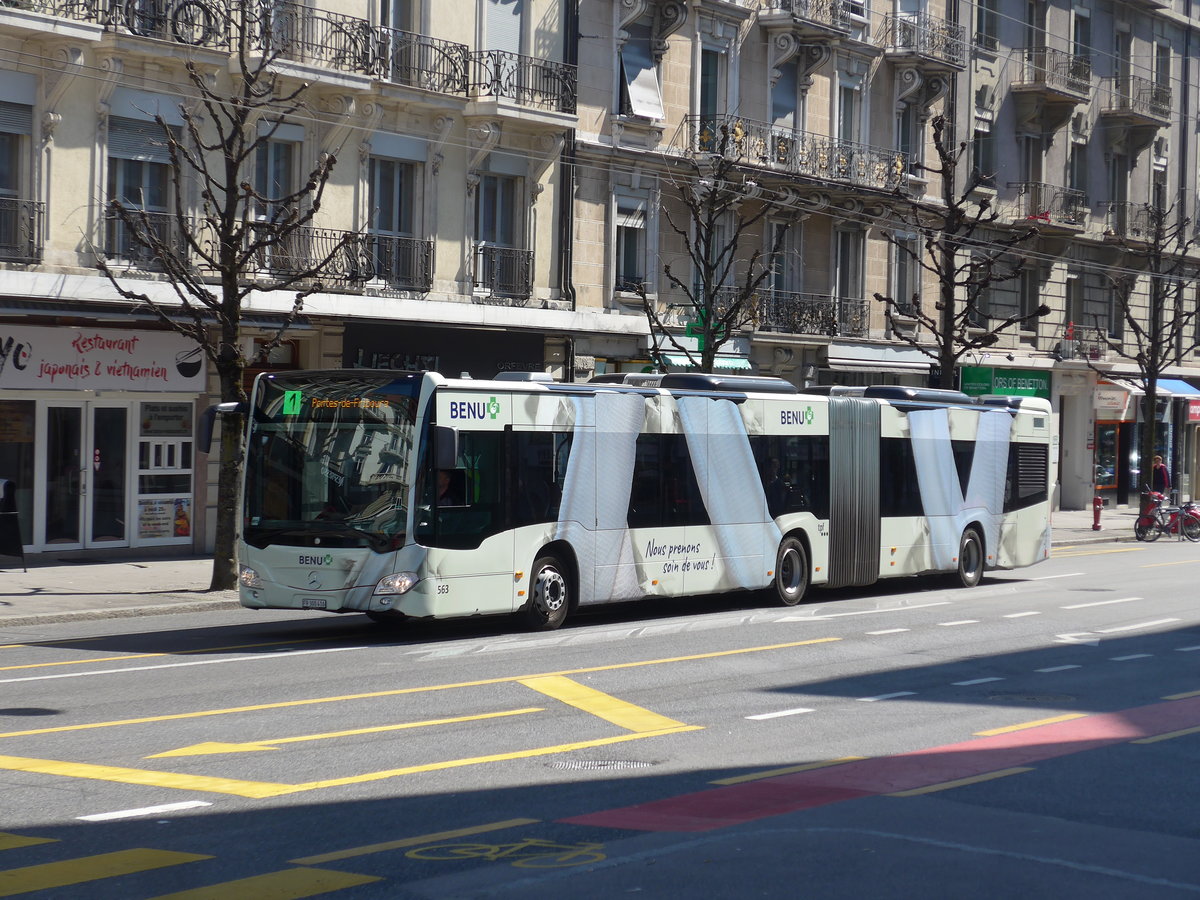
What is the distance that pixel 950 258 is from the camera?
34594mm

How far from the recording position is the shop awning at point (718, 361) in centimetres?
3328

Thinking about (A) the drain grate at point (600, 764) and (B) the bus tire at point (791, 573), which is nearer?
(A) the drain grate at point (600, 764)

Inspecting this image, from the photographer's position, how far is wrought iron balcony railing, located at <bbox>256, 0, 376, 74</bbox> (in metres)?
25.8

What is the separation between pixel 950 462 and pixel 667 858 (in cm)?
1813

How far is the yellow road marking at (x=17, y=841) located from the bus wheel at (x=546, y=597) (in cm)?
963

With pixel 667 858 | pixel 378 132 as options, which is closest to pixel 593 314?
pixel 378 132

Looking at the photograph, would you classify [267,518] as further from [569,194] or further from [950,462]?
[569,194]

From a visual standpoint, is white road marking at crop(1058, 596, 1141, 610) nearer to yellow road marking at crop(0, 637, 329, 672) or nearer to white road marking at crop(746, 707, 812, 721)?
white road marking at crop(746, 707, 812, 721)

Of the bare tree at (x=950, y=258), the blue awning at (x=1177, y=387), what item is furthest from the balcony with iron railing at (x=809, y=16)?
the blue awning at (x=1177, y=387)

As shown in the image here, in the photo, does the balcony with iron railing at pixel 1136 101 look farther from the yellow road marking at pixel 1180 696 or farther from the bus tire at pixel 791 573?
the yellow road marking at pixel 1180 696

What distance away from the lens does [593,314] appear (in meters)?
31.4

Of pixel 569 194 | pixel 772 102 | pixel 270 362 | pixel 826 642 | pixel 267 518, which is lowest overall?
pixel 826 642

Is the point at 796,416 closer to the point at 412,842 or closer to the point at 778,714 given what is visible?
the point at 778,714

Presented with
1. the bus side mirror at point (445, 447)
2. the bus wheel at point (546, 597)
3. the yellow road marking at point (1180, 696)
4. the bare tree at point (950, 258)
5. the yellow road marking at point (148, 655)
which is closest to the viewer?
the yellow road marking at point (1180, 696)
